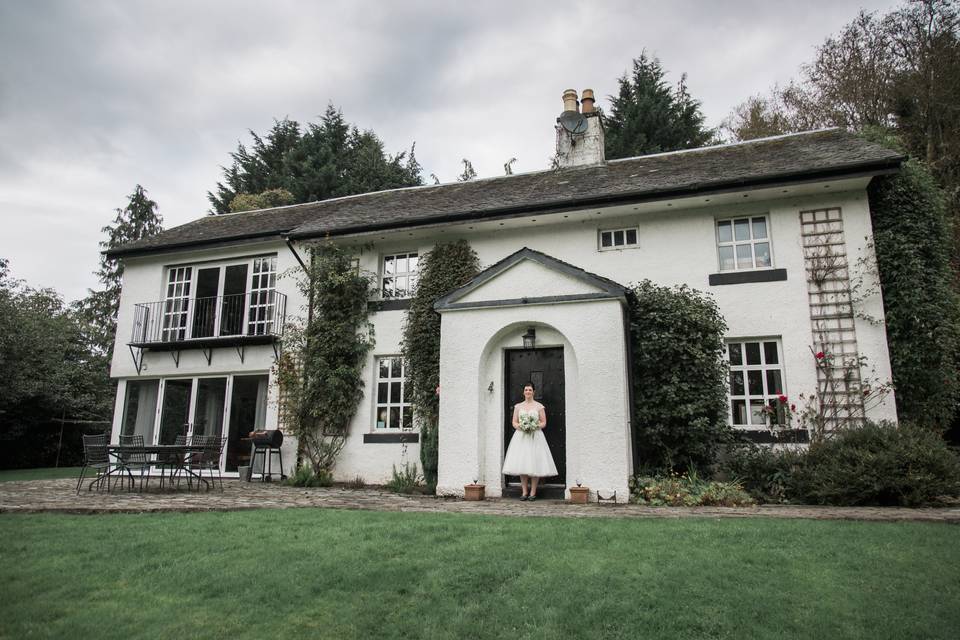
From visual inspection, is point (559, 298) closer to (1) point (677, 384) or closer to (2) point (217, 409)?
(1) point (677, 384)

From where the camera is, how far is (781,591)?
430 centimetres

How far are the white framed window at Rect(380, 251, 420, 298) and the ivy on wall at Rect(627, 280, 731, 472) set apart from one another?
522 cm

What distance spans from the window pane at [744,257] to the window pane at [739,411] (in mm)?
2514

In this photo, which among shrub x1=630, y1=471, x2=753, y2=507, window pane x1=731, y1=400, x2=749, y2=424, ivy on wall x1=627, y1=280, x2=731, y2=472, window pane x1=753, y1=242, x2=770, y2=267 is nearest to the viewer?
shrub x1=630, y1=471, x2=753, y2=507

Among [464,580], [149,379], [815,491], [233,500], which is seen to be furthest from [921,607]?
[149,379]

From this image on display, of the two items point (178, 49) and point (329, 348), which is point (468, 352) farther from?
point (178, 49)

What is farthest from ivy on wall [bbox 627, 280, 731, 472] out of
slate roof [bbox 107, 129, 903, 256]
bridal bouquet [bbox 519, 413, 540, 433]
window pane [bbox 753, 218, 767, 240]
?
slate roof [bbox 107, 129, 903, 256]

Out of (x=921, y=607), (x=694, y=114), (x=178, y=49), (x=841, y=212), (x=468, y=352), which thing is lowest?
(x=921, y=607)

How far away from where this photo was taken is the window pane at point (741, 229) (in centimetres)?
1146

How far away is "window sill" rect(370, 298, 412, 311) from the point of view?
1333 cm

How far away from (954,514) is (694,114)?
2168 cm

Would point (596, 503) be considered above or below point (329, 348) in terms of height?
below

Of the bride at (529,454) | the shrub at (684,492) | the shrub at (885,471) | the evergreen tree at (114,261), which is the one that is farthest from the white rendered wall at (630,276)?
the evergreen tree at (114,261)

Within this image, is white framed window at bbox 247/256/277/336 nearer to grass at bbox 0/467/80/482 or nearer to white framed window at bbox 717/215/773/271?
grass at bbox 0/467/80/482
